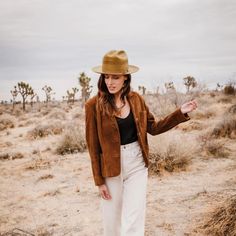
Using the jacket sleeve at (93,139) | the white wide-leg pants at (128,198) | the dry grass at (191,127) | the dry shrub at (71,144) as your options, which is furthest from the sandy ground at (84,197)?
the dry grass at (191,127)

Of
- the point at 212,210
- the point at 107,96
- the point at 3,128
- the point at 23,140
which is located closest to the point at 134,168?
the point at 107,96

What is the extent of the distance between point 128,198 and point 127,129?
0.55 metres

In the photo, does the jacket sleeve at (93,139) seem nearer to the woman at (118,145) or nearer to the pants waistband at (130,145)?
the woman at (118,145)

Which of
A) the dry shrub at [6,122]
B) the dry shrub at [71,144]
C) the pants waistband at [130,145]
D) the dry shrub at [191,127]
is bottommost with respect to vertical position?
the dry shrub at [6,122]

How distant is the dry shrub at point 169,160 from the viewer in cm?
654

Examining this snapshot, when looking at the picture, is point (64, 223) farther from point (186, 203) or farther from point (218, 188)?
point (218, 188)

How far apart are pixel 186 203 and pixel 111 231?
7.56 feet

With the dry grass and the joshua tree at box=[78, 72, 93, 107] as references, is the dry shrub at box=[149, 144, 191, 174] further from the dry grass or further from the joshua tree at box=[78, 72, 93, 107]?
the joshua tree at box=[78, 72, 93, 107]

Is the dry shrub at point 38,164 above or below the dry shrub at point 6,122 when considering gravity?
above

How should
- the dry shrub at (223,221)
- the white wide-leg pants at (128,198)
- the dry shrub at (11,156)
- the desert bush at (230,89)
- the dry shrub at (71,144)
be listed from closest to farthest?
1. the white wide-leg pants at (128,198)
2. the dry shrub at (223,221)
3. the dry shrub at (71,144)
4. the dry shrub at (11,156)
5. the desert bush at (230,89)

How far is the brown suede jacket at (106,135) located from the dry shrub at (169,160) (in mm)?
3764

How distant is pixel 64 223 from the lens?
463 cm

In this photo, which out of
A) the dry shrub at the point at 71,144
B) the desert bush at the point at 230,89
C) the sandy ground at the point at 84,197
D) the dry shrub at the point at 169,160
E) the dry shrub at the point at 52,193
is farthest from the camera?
the desert bush at the point at 230,89

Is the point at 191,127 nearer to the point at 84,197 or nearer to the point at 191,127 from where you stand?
the point at 191,127
